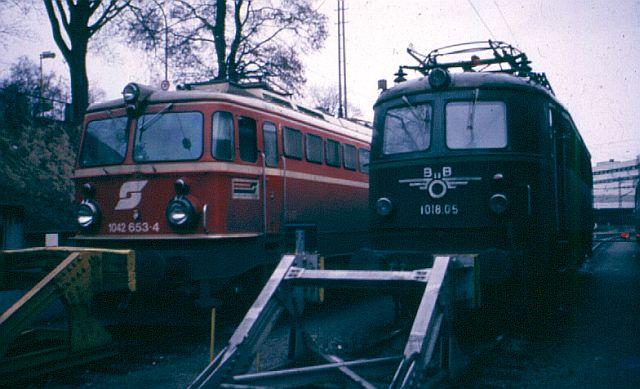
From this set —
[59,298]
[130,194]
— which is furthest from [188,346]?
[130,194]

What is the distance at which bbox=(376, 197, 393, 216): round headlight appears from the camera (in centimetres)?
813

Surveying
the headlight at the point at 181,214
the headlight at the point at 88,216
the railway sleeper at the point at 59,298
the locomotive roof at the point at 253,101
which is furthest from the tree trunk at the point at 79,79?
the railway sleeper at the point at 59,298

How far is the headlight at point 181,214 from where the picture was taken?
26.6 ft

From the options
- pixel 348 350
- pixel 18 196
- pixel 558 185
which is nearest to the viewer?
pixel 348 350

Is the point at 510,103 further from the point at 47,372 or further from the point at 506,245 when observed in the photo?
the point at 47,372

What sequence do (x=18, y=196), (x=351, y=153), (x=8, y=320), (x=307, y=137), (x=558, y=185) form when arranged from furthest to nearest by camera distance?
(x=18, y=196) → (x=351, y=153) → (x=307, y=137) → (x=558, y=185) → (x=8, y=320)

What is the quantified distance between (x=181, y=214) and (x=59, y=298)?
2139 millimetres

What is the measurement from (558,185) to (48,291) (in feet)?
22.1

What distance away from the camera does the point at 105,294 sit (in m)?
8.29

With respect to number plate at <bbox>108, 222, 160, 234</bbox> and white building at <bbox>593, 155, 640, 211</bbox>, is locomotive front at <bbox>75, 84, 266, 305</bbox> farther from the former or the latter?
white building at <bbox>593, 155, 640, 211</bbox>

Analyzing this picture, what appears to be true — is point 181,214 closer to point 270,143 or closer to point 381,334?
point 270,143

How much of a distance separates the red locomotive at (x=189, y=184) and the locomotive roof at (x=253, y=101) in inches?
0.9

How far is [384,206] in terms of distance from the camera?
26.8 ft

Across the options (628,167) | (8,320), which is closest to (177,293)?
(8,320)
